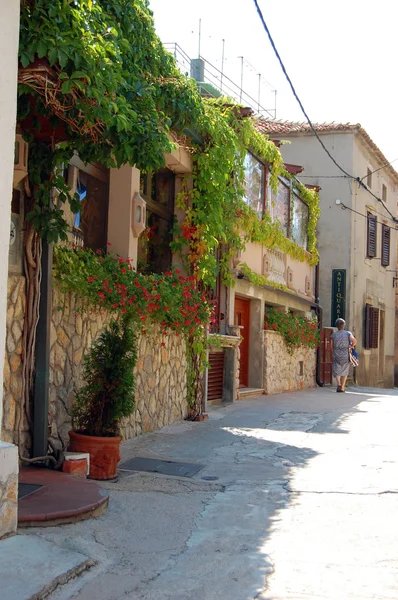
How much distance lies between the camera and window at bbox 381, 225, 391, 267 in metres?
28.7

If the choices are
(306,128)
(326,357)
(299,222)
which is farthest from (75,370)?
(306,128)

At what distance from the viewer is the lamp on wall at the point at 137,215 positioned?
10195mm

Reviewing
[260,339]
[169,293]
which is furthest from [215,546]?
[260,339]

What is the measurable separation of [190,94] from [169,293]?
276 cm

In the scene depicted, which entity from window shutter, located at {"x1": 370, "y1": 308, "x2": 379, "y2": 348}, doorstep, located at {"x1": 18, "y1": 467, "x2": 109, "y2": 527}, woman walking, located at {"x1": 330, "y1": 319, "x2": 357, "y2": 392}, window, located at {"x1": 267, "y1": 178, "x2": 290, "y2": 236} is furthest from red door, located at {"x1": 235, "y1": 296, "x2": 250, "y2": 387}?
window shutter, located at {"x1": 370, "y1": 308, "x2": 379, "y2": 348}

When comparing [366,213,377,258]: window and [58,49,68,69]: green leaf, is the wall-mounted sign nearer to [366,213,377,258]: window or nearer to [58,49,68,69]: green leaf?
[366,213,377,258]: window

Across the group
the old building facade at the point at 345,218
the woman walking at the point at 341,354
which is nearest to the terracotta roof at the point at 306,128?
the old building facade at the point at 345,218

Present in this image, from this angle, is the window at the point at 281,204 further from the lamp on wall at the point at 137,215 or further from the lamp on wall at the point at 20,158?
the lamp on wall at the point at 20,158

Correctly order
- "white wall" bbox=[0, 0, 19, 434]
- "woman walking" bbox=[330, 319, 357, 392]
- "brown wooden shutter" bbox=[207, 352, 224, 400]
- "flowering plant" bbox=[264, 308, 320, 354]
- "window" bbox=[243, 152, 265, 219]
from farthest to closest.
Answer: "woman walking" bbox=[330, 319, 357, 392] → "flowering plant" bbox=[264, 308, 320, 354] → "window" bbox=[243, 152, 265, 219] → "brown wooden shutter" bbox=[207, 352, 224, 400] → "white wall" bbox=[0, 0, 19, 434]

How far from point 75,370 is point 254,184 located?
855cm

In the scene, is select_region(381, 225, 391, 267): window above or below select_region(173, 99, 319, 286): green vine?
above

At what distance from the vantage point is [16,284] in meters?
6.71

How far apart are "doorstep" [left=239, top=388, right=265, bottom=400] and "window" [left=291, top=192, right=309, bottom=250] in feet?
16.6

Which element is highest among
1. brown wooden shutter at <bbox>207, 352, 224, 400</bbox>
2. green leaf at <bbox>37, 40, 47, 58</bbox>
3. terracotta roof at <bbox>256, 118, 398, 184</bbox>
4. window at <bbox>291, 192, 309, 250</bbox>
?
terracotta roof at <bbox>256, 118, 398, 184</bbox>
